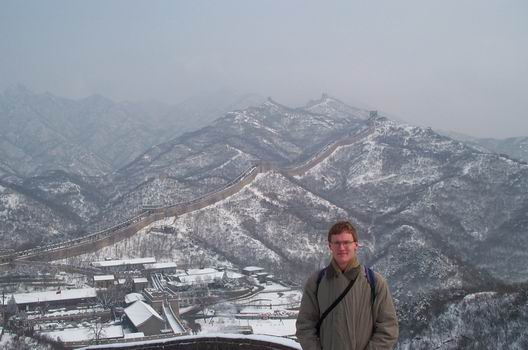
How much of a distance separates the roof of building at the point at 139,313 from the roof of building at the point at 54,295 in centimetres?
537

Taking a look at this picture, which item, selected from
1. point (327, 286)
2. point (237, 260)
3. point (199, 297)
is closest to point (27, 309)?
point (199, 297)

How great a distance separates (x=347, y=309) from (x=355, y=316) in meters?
0.09

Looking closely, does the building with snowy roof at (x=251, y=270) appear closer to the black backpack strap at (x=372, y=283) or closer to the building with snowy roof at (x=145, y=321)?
the building with snowy roof at (x=145, y=321)

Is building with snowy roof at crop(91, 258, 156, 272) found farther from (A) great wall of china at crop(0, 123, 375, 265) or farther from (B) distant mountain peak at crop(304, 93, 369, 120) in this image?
(B) distant mountain peak at crop(304, 93, 369, 120)

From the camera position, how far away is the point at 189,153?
111 metres

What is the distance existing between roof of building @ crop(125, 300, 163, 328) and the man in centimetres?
2940

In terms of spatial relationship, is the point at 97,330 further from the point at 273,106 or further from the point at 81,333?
the point at 273,106

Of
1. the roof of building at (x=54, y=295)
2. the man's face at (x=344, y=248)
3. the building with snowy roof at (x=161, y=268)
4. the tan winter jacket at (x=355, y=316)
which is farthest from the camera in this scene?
the building with snowy roof at (x=161, y=268)

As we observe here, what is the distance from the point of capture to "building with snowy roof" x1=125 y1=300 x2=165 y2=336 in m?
31.5

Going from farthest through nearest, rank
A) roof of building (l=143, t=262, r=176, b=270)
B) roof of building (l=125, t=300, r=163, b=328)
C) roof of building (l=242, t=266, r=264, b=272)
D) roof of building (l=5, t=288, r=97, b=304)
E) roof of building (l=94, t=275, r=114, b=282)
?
roof of building (l=242, t=266, r=264, b=272) < roof of building (l=143, t=262, r=176, b=270) < roof of building (l=94, t=275, r=114, b=282) < roof of building (l=5, t=288, r=97, b=304) < roof of building (l=125, t=300, r=163, b=328)

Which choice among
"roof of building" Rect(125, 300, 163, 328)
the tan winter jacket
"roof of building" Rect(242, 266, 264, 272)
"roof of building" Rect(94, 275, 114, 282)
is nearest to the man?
the tan winter jacket

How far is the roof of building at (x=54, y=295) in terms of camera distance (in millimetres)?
37312

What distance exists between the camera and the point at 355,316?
426 centimetres

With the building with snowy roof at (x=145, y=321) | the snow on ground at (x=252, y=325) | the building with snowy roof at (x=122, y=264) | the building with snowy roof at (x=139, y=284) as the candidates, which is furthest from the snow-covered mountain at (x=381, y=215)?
the building with snowy roof at (x=145, y=321)
